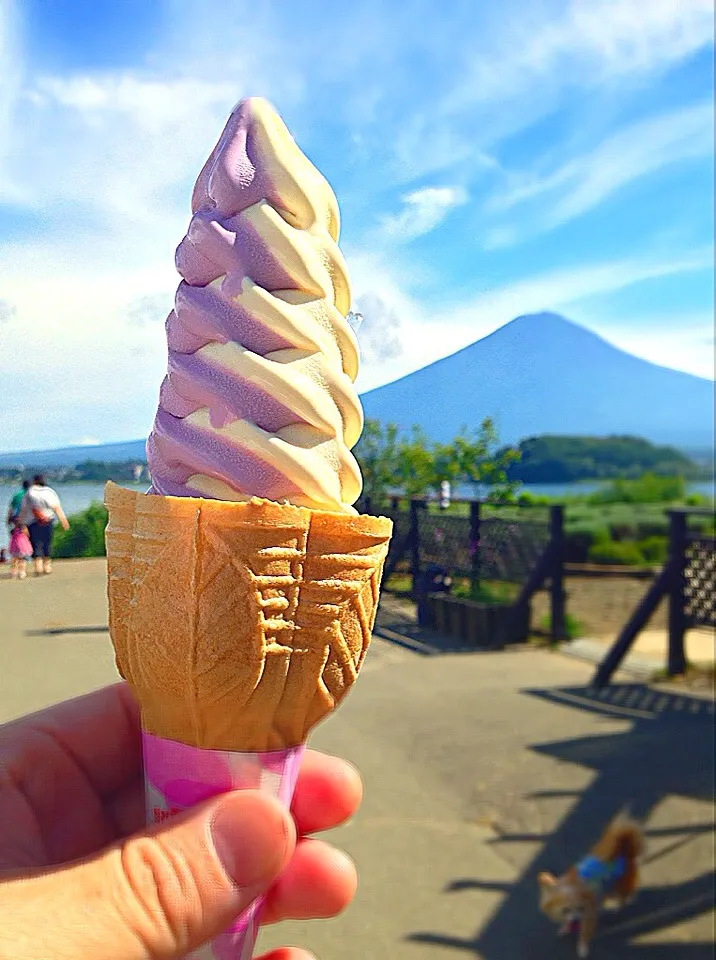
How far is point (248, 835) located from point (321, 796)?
0.23 m

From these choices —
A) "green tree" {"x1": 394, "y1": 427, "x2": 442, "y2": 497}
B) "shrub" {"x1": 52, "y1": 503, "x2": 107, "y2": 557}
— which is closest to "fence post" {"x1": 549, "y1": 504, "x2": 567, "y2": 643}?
"green tree" {"x1": 394, "y1": 427, "x2": 442, "y2": 497}

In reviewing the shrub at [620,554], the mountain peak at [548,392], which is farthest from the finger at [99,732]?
the shrub at [620,554]

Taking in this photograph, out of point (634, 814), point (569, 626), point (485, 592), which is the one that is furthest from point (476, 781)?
point (569, 626)

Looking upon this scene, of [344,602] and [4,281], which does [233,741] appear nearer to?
A: [344,602]

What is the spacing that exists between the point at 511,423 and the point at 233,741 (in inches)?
39.1

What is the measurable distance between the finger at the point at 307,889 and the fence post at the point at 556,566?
1928 mm

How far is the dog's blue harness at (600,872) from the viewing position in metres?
1.43

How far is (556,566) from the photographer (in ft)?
8.39

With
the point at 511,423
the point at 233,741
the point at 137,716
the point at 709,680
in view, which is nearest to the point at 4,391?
the point at 137,716

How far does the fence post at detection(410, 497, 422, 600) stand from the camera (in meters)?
1.89

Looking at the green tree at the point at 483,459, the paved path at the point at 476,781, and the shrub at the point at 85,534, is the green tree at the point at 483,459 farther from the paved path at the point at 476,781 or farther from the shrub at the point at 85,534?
the shrub at the point at 85,534

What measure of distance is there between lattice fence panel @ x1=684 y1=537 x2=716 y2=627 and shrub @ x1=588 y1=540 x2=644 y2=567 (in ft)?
1.62

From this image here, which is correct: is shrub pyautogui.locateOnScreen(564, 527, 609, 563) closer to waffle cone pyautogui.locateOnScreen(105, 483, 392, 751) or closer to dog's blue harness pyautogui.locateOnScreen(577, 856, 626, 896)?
dog's blue harness pyautogui.locateOnScreen(577, 856, 626, 896)

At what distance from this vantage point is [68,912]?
18.3 inches
